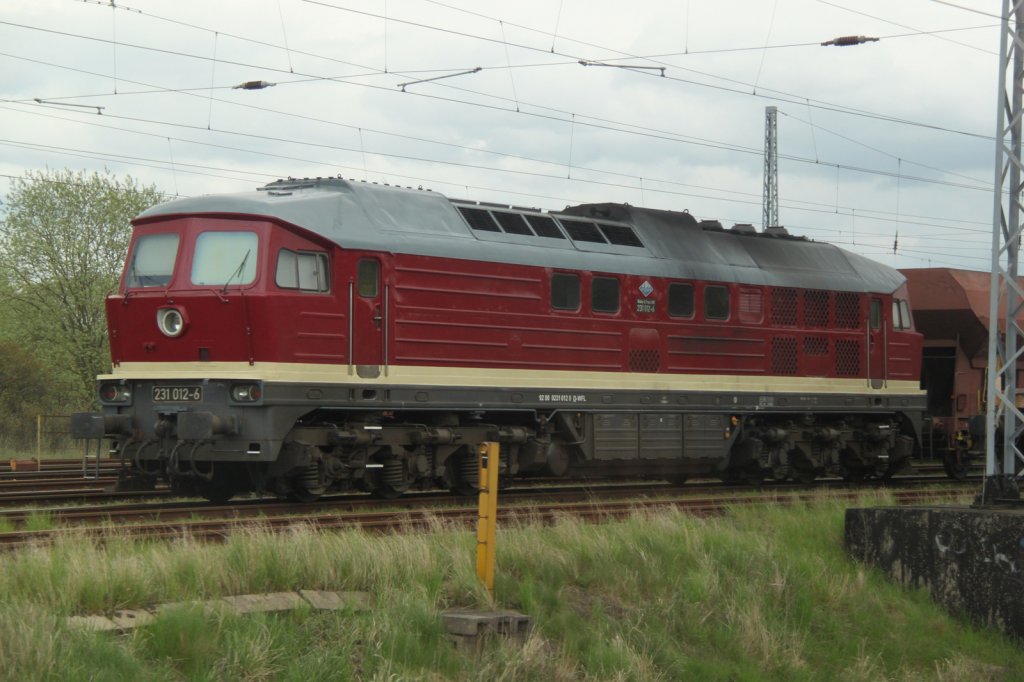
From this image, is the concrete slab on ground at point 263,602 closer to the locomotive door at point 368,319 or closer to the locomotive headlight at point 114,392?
the locomotive door at point 368,319

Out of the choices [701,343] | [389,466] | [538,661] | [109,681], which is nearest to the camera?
[109,681]

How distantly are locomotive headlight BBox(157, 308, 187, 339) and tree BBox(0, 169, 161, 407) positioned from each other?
23.2m

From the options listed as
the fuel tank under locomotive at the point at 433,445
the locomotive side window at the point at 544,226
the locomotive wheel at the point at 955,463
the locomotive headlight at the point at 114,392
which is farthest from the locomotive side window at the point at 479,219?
the locomotive wheel at the point at 955,463

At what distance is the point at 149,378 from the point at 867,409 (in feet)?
43.1

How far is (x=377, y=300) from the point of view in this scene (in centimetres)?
1733

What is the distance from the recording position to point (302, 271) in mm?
16703

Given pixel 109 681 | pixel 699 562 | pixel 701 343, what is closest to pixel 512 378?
pixel 701 343

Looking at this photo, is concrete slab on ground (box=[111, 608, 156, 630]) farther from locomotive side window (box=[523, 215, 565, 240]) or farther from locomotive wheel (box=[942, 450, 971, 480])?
locomotive wheel (box=[942, 450, 971, 480])

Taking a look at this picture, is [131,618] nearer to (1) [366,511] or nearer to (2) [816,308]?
(1) [366,511]

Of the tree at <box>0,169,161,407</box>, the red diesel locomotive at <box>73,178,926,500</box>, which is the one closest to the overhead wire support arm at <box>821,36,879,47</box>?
the red diesel locomotive at <box>73,178,926,500</box>

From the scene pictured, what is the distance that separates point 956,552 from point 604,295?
314 inches

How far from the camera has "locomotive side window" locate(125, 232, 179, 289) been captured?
1695cm

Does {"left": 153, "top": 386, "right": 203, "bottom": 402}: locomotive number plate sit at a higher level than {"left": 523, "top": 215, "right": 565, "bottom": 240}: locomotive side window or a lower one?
lower

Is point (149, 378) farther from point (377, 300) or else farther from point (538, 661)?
point (538, 661)
